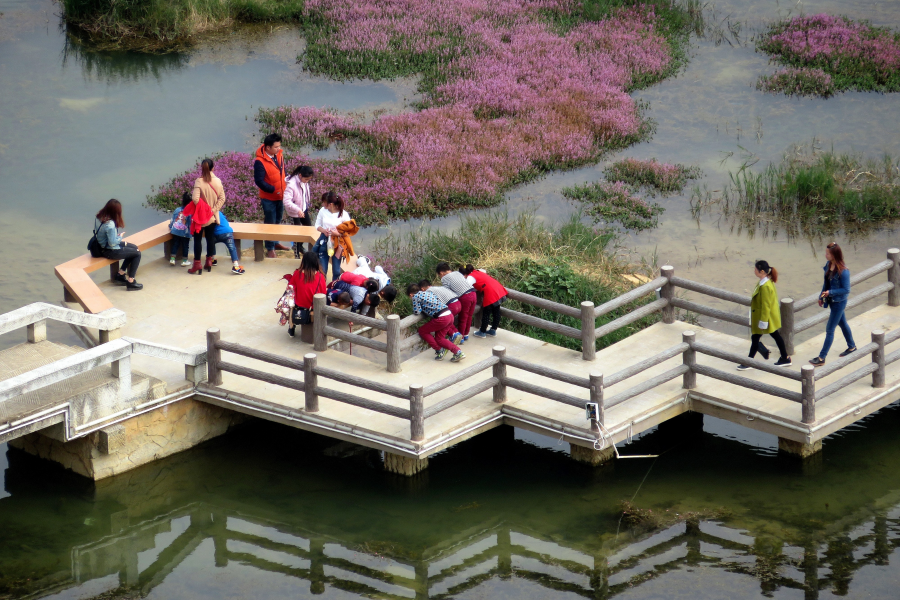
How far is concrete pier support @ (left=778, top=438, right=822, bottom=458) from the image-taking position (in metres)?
14.4

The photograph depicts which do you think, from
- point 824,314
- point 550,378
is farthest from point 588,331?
point 824,314

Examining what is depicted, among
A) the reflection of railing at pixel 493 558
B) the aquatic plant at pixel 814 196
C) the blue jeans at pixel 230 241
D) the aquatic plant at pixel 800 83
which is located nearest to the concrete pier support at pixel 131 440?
the reflection of railing at pixel 493 558

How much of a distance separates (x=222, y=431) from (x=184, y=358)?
134 cm

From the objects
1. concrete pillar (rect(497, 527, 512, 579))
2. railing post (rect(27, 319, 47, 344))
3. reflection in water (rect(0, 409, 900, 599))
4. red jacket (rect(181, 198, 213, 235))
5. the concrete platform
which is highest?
red jacket (rect(181, 198, 213, 235))

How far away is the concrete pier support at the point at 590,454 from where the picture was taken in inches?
564

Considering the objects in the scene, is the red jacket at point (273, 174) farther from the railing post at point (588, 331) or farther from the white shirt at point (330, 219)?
the railing post at point (588, 331)

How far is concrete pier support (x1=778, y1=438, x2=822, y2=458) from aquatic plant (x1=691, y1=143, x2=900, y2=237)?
747 centimetres

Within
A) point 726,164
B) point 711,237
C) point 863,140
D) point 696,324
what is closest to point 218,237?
point 696,324

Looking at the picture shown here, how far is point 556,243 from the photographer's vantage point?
19.3 meters

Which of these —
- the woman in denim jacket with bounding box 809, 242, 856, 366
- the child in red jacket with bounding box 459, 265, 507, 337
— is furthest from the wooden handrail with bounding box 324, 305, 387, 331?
the woman in denim jacket with bounding box 809, 242, 856, 366

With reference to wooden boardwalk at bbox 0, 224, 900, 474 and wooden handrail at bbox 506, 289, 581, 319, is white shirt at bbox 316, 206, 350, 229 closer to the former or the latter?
wooden boardwalk at bbox 0, 224, 900, 474

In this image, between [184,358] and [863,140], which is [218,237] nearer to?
[184,358]

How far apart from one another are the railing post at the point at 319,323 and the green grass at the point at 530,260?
2.52m

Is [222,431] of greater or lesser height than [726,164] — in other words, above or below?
below
